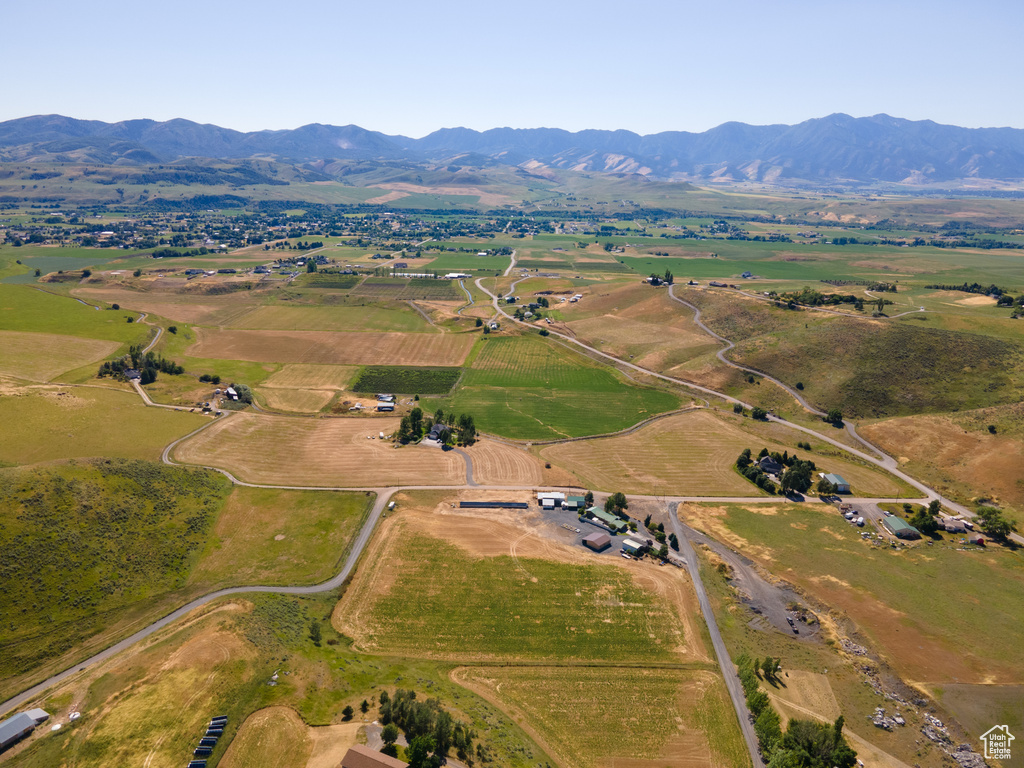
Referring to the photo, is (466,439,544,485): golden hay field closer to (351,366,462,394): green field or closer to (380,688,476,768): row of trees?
(351,366,462,394): green field

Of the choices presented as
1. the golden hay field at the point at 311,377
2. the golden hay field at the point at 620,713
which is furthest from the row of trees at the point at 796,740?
the golden hay field at the point at 311,377

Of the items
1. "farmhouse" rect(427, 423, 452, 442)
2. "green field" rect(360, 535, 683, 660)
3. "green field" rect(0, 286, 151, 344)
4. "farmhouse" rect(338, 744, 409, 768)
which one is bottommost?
"green field" rect(360, 535, 683, 660)

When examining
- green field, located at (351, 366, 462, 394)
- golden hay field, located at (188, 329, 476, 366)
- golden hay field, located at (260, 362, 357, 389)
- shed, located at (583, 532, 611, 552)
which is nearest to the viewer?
shed, located at (583, 532, 611, 552)

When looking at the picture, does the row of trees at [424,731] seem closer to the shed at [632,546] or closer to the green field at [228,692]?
the green field at [228,692]

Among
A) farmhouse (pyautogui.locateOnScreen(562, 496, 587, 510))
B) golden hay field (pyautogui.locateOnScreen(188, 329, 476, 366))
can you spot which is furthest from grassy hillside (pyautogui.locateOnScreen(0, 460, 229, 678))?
golden hay field (pyautogui.locateOnScreen(188, 329, 476, 366))

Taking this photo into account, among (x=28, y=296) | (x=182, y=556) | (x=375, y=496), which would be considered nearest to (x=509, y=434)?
(x=375, y=496)

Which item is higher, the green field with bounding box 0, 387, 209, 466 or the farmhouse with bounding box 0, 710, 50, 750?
the green field with bounding box 0, 387, 209, 466
